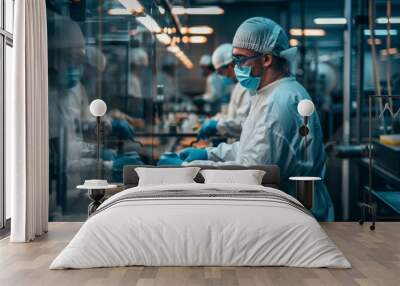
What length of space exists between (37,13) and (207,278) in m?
3.59

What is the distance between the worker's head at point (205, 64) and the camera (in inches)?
316

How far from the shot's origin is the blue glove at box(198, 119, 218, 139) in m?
8.01

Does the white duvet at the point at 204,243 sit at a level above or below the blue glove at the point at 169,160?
below

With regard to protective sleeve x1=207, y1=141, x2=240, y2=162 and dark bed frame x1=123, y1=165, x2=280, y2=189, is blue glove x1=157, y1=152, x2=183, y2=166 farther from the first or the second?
protective sleeve x1=207, y1=141, x2=240, y2=162

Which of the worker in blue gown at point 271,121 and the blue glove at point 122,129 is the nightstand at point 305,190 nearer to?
the worker in blue gown at point 271,121

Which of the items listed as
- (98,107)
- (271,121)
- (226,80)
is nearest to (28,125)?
(98,107)

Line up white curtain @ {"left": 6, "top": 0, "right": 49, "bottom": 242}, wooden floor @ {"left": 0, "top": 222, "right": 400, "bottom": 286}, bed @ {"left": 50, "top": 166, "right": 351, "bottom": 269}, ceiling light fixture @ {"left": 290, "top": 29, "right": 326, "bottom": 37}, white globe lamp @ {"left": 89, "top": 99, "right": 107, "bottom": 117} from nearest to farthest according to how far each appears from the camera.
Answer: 1. wooden floor @ {"left": 0, "top": 222, "right": 400, "bottom": 286}
2. bed @ {"left": 50, "top": 166, "right": 351, "bottom": 269}
3. white curtain @ {"left": 6, "top": 0, "right": 49, "bottom": 242}
4. white globe lamp @ {"left": 89, "top": 99, "right": 107, "bottom": 117}
5. ceiling light fixture @ {"left": 290, "top": 29, "right": 326, "bottom": 37}

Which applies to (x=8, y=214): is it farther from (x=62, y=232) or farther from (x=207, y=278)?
(x=207, y=278)

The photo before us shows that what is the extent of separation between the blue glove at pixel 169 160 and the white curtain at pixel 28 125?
4.97 feet

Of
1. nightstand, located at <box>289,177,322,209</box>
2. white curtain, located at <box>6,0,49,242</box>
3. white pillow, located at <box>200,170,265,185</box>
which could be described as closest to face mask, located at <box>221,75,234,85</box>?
white pillow, located at <box>200,170,265,185</box>

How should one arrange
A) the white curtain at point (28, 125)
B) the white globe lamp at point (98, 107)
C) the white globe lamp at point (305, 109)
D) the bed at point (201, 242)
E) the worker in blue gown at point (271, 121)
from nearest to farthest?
the bed at point (201, 242) < the white curtain at point (28, 125) < the white globe lamp at point (305, 109) < the white globe lamp at point (98, 107) < the worker in blue gown at point (271, 121)

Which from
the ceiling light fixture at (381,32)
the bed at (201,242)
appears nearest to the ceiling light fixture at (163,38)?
the ceiling light fixture at (381,32)

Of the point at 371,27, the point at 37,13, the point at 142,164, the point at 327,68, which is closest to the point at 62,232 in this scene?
the point at 142,164

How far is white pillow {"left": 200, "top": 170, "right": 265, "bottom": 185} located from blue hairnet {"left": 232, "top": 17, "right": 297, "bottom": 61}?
152 centimetres
